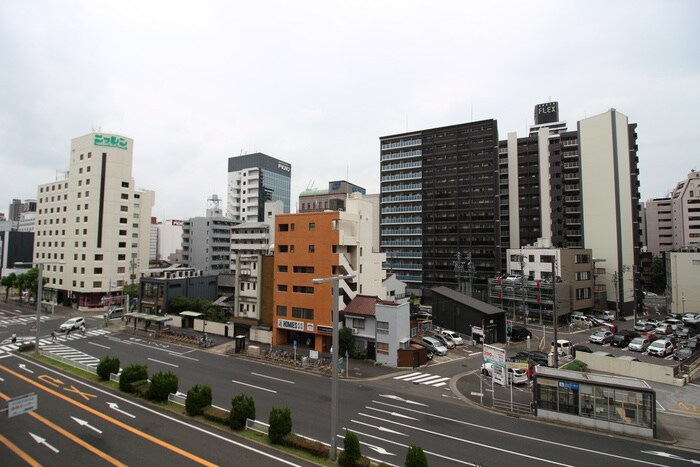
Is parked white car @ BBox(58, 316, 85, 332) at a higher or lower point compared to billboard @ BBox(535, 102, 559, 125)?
lower

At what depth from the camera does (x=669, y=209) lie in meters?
117

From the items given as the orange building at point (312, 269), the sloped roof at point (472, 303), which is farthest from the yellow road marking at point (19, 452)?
the sloped roof at point (472, 303)

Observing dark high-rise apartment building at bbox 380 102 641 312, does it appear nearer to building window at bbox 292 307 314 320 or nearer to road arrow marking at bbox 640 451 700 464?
building window at bbox 292 307 314 320

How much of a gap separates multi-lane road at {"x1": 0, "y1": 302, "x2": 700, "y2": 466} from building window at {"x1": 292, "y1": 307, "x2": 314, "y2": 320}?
7367 mm

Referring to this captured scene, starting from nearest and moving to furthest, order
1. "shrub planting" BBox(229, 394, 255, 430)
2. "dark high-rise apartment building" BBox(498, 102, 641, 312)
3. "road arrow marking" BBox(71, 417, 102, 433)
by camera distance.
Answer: "shrub planting" BBox(229, 394, 255, 430)
"road arrow marking" BBox(71, 417, 102, 433)
"dark high-rise apartment building" BBox(498, 102, 641, 312)

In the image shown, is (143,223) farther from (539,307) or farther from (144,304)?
(539,307)

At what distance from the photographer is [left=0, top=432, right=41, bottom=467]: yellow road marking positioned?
1721 centimetres

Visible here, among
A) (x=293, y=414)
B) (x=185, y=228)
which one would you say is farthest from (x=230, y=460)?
(x=185, y=228)

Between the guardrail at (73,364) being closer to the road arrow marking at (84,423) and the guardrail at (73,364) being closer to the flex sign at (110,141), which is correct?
the road arrow marking at (84,423)

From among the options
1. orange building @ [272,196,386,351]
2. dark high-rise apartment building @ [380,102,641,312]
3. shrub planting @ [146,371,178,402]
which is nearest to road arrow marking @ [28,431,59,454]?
shrub planting @ [146,371,178,402]

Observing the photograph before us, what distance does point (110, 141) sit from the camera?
74125 mm

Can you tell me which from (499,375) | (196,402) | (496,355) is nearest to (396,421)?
(496,355)

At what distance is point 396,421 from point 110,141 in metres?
77.9

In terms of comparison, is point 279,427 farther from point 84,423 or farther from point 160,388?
point 84,423
